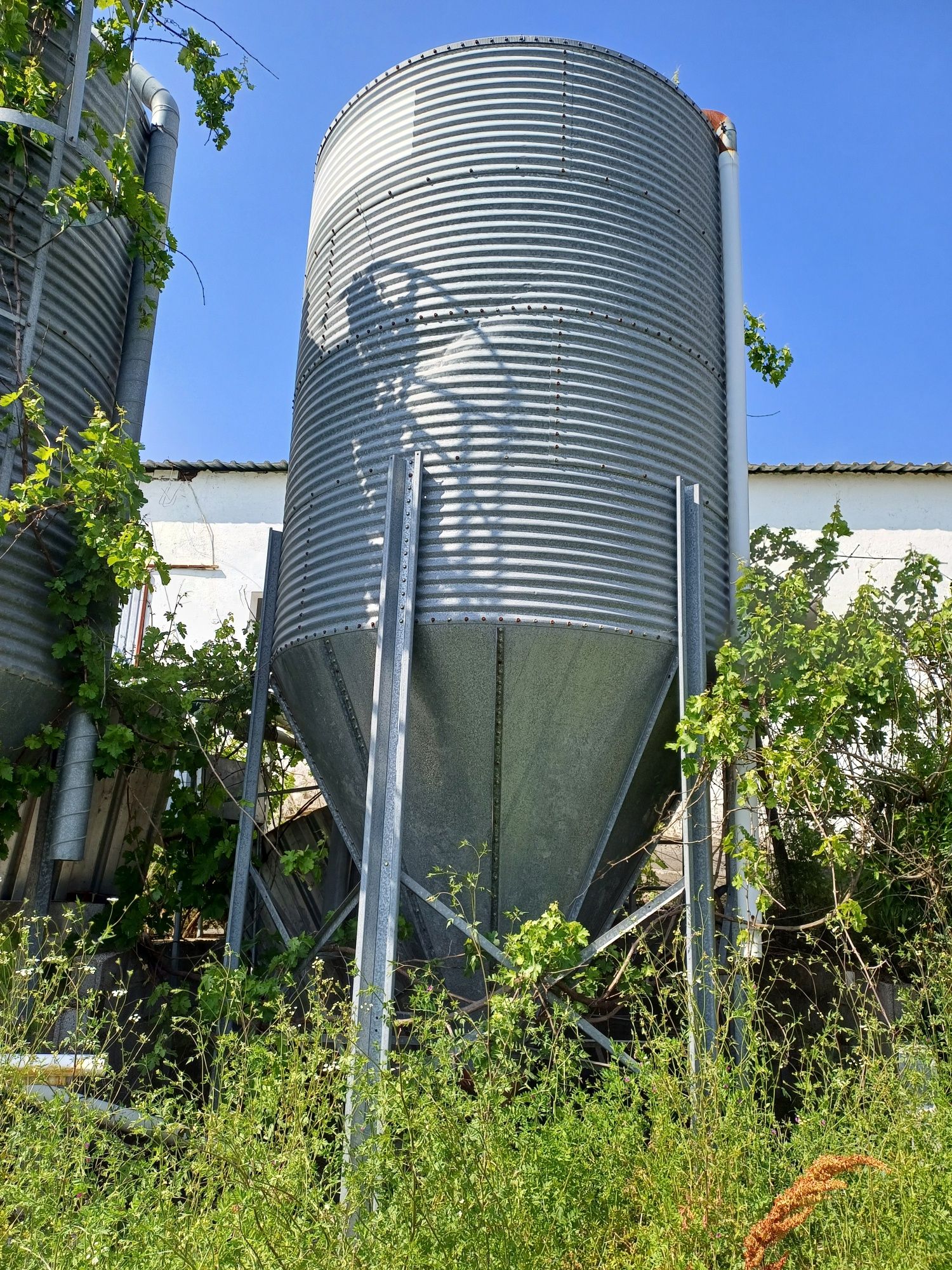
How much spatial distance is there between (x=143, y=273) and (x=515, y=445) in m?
3.40

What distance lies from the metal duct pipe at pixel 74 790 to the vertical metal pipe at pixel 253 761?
0.86 m

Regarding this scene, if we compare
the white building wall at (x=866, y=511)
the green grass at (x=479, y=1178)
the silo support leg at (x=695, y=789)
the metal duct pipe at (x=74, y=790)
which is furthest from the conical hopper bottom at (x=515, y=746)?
the white building wall at (x=866, y=511)

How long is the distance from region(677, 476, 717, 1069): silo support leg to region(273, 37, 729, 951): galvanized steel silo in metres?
0.08

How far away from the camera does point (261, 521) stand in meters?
13.9

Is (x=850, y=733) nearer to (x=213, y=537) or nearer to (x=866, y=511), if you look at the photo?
(x=866, y=511)

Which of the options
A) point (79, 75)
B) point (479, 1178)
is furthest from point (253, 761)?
point (79, 75)

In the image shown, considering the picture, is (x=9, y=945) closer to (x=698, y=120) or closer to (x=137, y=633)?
(x=698, y=120)

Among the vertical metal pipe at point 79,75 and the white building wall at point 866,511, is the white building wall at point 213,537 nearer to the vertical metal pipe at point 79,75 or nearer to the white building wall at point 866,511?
the white building wall at point 866,511

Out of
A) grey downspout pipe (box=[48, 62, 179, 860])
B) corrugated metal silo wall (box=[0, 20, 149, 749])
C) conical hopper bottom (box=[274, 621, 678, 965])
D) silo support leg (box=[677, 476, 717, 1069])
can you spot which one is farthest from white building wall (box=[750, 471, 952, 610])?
corrugated metal silo wall (box=[0, 20, 149, 749])

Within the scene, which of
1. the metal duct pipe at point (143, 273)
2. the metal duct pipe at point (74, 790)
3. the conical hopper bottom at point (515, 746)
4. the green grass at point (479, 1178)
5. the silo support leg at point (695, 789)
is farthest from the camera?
the metal duct pipe at point (143, 273)

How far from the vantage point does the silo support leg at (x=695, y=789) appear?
4.81m

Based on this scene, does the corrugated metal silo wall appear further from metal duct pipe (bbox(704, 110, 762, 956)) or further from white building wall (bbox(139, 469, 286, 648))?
white building wall (bbox(139, 469, 286, 648))

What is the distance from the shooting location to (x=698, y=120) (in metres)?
6.41

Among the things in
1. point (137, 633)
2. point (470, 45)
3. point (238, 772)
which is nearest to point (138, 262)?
point (470, 45)
